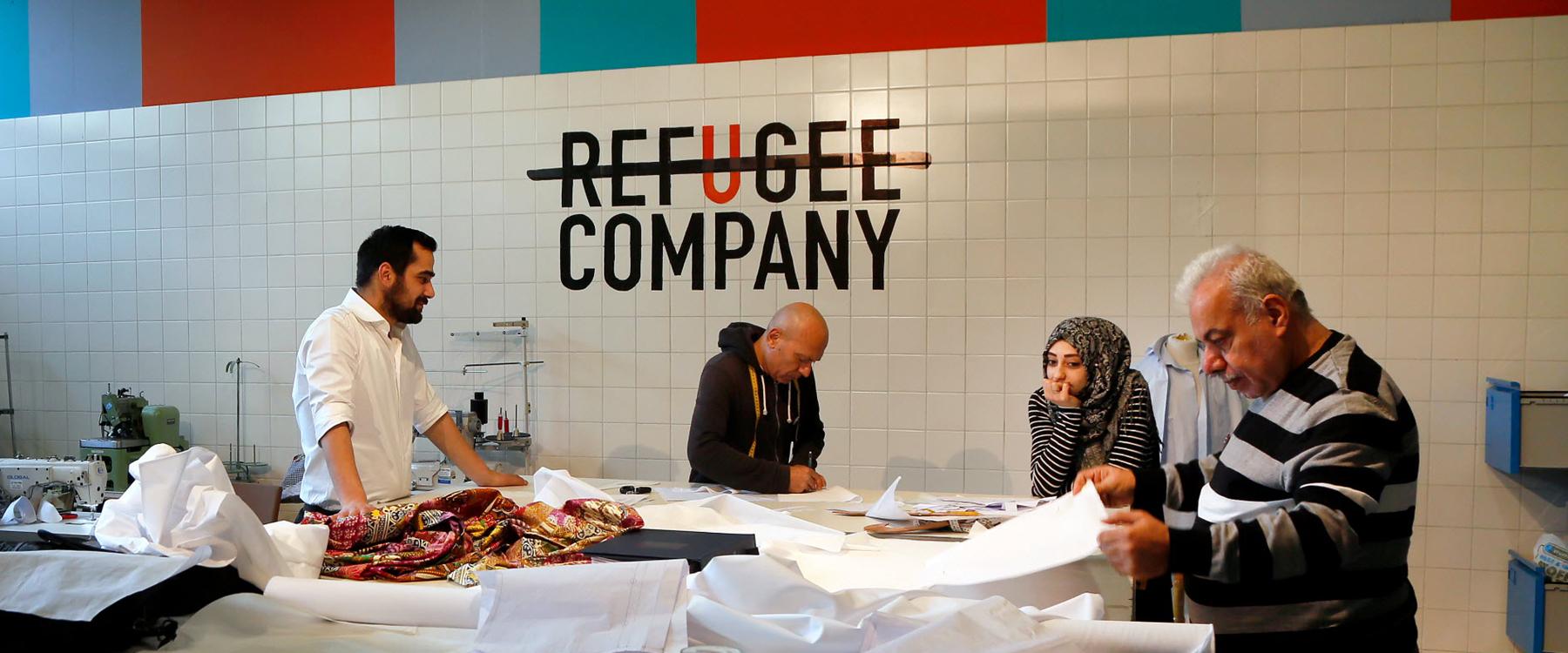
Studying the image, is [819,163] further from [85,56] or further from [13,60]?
[13,60]

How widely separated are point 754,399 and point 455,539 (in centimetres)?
172

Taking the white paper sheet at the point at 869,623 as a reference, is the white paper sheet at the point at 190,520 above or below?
above

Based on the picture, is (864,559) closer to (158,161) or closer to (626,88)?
(626,88)

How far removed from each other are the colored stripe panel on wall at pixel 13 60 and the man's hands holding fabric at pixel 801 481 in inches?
211

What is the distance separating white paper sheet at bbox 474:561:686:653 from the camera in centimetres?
129

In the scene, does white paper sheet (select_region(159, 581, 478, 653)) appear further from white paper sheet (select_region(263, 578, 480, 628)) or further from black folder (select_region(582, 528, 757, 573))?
black folder (select_region(582, 528, 757, 573))

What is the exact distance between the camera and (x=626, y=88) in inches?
196

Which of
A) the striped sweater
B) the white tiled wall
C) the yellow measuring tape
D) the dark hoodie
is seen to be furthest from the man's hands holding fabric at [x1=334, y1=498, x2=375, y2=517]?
the white tiled wall

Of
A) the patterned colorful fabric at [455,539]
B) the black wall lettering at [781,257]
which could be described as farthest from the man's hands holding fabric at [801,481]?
the black wall lettering at [781,257]

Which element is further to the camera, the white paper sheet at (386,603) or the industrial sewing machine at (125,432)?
the industrial sewing machine at (125,432)

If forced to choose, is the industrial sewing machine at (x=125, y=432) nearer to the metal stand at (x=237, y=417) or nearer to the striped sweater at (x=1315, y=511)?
the metal stand at (x=237, y=417)

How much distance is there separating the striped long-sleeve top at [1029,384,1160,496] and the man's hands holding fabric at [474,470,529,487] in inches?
67.1

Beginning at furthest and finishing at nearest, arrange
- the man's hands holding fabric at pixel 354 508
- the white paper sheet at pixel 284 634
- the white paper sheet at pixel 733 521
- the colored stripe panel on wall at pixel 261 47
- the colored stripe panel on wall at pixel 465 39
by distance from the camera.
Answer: the colored stripe panel on wall at pixel 261 47 < the colored stripe panel on wall at pixel 465 39 < the man's hands holding fabric at pixel 354 508 < the white paper sheet at pixel 733 521 < the white paper sheet at pixel 284 634

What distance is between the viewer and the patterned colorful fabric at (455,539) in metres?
1.92
